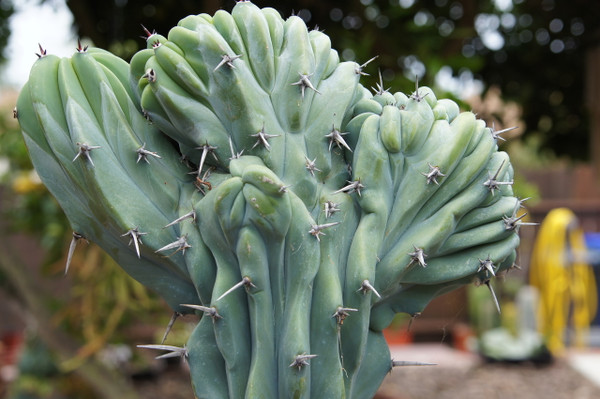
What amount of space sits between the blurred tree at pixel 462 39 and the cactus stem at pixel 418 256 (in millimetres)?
1750

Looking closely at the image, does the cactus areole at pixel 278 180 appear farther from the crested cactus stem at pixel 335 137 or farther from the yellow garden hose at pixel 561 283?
the yellow garden hose at pixel 561 283

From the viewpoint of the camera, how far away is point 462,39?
13.9 feet

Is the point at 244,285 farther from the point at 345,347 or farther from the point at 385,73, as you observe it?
the point at 385,73

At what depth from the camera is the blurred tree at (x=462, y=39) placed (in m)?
3.94

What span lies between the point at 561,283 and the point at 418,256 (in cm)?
697

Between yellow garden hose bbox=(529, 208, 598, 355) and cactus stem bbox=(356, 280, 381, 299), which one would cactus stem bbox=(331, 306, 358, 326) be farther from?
yellow garden hose bbox=(529, 208, 598, 355)

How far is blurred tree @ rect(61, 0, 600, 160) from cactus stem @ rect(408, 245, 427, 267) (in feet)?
5.74

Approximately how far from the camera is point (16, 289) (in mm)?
5141

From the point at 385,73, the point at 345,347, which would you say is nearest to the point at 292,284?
the point at 345,347

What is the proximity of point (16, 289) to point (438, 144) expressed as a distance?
433 cm

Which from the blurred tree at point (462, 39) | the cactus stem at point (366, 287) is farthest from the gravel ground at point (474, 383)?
the cactus stem at point (366, 287)

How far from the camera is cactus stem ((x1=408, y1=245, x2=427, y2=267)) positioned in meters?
1.50

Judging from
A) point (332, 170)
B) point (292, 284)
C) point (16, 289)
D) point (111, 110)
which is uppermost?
point (111, 110)

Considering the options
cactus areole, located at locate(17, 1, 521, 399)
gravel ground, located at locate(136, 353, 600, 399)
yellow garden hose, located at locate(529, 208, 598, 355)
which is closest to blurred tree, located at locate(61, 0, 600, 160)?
cactus areole, located at locate(17, 1, 521, 399)
